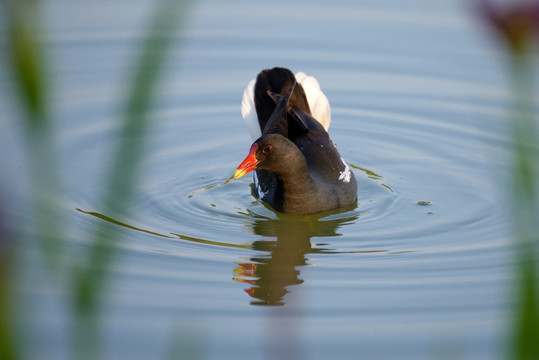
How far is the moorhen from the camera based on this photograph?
19.9 feet

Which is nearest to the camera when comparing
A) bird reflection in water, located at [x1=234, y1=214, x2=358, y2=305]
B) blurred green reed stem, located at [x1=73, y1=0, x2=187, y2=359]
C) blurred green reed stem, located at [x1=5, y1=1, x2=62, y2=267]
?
blurred green reed stem, located at [x1=5, y1=1, x2=62, y2=267]

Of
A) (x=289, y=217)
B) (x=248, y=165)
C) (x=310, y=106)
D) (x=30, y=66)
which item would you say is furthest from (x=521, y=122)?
(x=310, y=106)

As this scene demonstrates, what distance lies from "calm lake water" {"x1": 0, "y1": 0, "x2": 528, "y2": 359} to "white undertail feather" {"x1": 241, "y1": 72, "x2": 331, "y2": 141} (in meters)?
0.29

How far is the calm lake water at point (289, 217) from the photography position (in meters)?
4.18

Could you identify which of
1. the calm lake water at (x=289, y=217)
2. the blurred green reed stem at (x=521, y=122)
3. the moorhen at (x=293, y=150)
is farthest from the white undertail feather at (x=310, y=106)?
the blurred green reed stem at (x=521, y=122)

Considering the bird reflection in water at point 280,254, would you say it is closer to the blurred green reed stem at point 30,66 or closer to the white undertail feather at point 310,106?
the white undertail feather at point 310,106

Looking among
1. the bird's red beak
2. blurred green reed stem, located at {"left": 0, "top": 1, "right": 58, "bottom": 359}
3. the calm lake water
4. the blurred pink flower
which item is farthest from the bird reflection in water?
the blurred pink flower

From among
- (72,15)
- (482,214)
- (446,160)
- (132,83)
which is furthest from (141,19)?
(132,83)

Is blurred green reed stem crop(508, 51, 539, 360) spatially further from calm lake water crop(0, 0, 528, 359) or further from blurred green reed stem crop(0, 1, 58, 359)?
blurred green reed stem crop(0, 1, 58, 359)

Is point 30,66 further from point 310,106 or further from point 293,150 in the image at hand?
point 310,106

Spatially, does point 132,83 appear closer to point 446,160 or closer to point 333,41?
point 446,160

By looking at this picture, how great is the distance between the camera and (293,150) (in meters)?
6.11

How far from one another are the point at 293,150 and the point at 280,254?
3.11ft

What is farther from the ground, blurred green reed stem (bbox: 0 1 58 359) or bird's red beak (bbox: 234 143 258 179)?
blurred green reed stem (bbox: 0 1 58 359)
